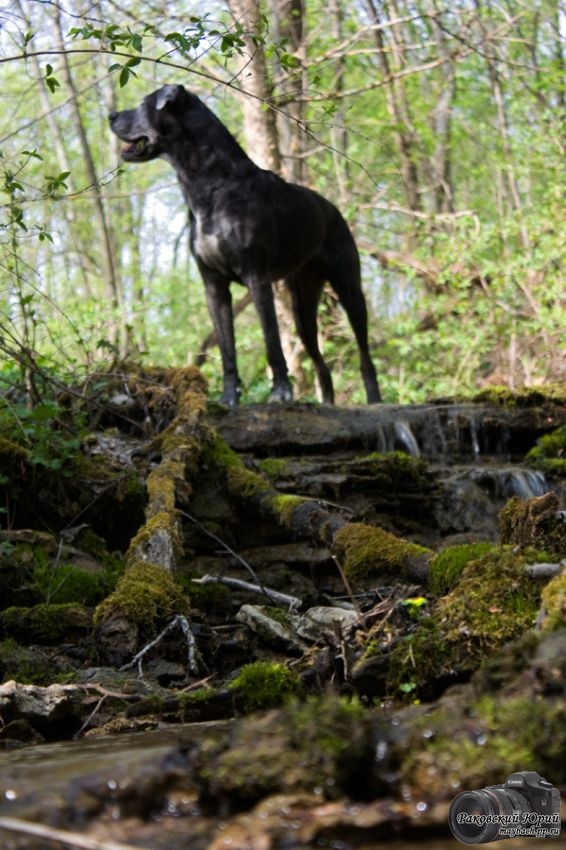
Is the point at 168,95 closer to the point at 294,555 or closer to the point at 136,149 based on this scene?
the point at 136,149

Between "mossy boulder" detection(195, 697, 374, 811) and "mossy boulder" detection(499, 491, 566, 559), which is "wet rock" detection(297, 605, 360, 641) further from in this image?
"mossy boulder" detection(195, 697, 374, 811)

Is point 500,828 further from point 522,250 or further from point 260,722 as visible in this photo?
point 522,250

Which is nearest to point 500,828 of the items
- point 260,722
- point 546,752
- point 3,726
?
point 546,752

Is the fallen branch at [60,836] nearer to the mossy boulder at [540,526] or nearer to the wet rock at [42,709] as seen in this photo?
the wet rock at [42,709]

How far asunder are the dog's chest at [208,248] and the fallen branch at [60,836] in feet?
24.1

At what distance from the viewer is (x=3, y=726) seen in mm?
3873

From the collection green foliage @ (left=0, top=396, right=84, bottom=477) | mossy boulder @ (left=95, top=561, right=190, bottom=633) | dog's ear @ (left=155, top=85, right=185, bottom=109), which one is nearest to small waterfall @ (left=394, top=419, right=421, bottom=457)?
green foliage @ (left=0, top=396, right=84, bottom=477)

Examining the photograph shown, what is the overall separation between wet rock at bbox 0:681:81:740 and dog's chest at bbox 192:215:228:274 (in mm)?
5696

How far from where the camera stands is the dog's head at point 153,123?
918 centimetres

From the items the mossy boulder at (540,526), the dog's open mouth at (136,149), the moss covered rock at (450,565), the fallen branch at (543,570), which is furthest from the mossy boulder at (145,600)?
the dog's open mouth at (136,149)

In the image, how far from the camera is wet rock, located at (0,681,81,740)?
3.94 m

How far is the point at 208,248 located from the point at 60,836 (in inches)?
296

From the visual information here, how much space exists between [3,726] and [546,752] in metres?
2.33

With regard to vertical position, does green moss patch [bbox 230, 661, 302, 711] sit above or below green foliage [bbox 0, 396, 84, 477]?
below
